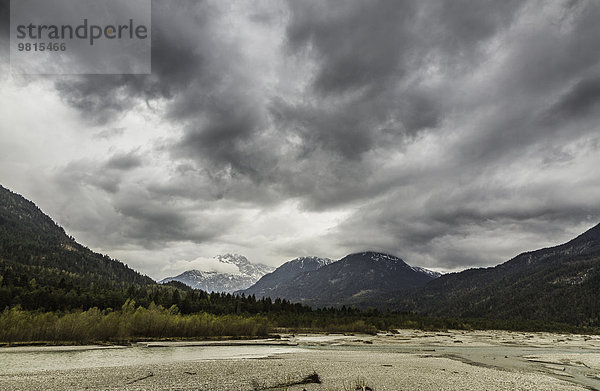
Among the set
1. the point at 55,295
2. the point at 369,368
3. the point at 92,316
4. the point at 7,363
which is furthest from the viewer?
the point at 55,295

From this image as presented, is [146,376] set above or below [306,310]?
above

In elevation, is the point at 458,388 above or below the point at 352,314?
above

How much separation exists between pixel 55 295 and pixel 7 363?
83846 mm

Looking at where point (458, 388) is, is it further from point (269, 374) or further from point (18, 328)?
point (18, 328)

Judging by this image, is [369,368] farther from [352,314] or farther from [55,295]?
[352,314]

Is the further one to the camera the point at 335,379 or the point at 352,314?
the point at 352,314

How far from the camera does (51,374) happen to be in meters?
24.7

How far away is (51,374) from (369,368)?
75.6 feet

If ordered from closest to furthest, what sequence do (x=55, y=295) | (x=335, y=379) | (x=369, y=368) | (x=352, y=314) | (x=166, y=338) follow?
(x=335, y=379) → (x=369, y=368) → (x=166, y=338) → (x=55, y=295) → (x=352, y=314)

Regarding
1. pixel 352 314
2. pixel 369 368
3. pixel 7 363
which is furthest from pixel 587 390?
pixel 352 314

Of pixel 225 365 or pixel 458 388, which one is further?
pixel 225 365

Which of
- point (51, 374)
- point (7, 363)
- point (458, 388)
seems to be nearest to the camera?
point (458, 388)

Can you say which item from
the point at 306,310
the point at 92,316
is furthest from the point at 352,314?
the point at 92,316

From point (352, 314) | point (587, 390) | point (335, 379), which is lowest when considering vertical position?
point (352, 314)
